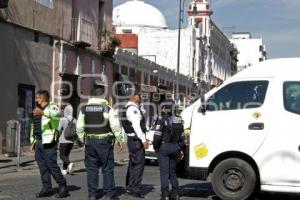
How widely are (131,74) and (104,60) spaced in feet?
23.0

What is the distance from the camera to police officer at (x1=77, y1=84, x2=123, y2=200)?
35.3 ft

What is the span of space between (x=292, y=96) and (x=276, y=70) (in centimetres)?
58

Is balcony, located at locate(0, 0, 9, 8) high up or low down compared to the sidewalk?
up

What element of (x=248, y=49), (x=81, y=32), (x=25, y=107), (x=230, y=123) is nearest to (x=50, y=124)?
(x=230, y=123)

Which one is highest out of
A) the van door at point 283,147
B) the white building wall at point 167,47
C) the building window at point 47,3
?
the white building wall at point 167,47

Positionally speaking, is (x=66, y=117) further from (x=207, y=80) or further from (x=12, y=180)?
(x=207, y=80)

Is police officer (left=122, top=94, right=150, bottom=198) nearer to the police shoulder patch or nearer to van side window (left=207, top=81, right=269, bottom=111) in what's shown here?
the police shoulder patch

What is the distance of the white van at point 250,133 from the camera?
1054 centimetres

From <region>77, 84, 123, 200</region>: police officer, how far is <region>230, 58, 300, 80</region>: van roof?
2432 millimetres

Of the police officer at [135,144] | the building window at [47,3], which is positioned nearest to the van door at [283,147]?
the police officer at [135,144]

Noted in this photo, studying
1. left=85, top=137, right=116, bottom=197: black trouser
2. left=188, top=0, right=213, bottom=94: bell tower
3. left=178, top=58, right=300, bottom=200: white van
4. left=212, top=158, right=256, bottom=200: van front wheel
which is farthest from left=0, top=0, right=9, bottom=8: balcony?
left=188, top=0, right=213, bottom=94: bell tower

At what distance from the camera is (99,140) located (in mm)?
10797

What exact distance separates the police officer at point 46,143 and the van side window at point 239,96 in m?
2.80

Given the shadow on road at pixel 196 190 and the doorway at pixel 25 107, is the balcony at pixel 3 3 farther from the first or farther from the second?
the shadow on road at pixel 196 190
